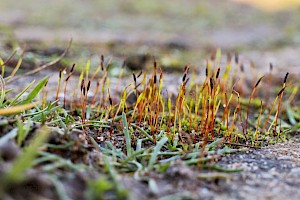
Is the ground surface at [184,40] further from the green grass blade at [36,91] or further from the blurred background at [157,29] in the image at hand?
the green grass blade at [36,91]

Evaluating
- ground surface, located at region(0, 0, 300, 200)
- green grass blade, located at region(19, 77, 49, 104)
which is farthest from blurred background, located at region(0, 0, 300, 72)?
green grass blade, located at region(19, 77, 49, 104)

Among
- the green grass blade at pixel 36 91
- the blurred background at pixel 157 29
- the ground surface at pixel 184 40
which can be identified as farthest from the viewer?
the blurred background at pixel 157 29

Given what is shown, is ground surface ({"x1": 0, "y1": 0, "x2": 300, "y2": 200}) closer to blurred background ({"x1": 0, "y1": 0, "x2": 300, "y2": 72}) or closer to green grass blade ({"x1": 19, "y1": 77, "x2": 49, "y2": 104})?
blurred background ({"x1": 0, "y1": 0, "x2": 300, "y2": 72})

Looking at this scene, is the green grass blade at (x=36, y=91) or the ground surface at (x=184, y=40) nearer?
the ground surface at (x=184, y=40)

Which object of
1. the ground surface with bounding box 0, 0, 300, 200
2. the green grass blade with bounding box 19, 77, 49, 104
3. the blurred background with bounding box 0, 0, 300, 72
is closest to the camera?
the ground surface with bounding box 0, 0, 300, 200

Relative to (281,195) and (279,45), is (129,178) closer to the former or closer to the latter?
(281,195)

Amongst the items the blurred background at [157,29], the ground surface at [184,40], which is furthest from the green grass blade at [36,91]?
the blurred background at [157,29]

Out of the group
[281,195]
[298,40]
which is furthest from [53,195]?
[298,40]

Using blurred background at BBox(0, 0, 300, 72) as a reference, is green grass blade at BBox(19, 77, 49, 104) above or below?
below
